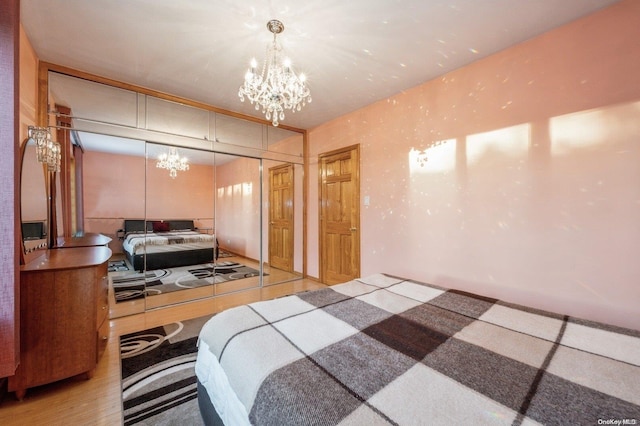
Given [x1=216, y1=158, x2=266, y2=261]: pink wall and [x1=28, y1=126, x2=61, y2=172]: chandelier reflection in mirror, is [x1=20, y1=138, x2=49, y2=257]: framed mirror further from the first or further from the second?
[x1=216, y1=158, x2=266, y2=261]: pink wall

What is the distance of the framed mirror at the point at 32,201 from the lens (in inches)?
75.9

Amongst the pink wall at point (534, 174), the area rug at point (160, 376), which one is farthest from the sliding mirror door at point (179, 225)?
the pink wall at point (534, 174)

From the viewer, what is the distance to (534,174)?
84.8 inches

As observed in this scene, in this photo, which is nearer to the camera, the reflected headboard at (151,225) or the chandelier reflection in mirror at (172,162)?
the reflected headboard at (151,225)

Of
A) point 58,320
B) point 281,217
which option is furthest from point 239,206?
point 58,320

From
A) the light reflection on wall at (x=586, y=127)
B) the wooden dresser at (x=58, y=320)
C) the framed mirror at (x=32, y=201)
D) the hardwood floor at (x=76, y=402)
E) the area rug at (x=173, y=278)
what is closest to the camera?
the hardwood floor at (x=76, y=402)

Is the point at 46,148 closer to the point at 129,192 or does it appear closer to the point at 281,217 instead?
the point at 129,192

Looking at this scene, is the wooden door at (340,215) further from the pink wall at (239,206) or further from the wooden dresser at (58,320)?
the wooden dresser at (58,320)

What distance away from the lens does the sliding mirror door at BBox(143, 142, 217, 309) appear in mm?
3195

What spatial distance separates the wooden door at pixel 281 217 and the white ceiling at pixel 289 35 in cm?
197

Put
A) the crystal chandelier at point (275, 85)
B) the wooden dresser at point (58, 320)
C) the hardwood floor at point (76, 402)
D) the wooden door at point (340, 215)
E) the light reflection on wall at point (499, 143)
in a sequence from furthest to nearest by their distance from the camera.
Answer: the wooden door at point (340, 215) → the light reflection on wall at point (499, 143) → the crystal chandelier at point (275, 85) → the wooden dresser at point (58, 320) → the hardwood floor at point (76, 402)

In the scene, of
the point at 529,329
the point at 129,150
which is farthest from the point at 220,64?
the point at 529,329

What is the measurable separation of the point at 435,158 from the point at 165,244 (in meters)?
3.72

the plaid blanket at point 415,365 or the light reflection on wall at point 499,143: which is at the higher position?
the light reflection on wall at point 499,143
